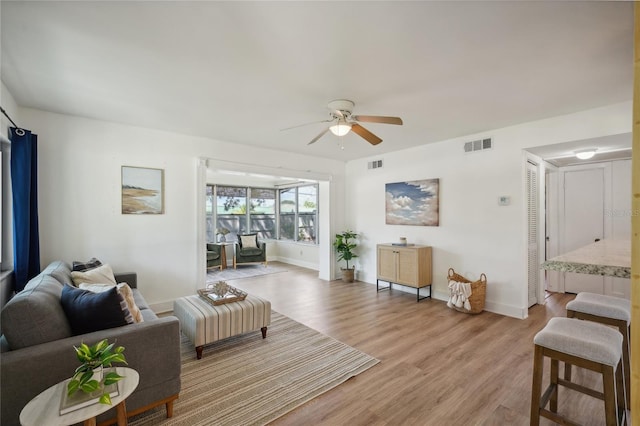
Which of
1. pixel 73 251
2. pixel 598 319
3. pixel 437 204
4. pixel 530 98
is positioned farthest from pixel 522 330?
pixel 73 251

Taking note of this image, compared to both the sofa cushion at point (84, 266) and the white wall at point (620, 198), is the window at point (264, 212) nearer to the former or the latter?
the sofa cushion at point (84, 266)

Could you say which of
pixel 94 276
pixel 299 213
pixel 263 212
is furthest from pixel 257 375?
pixel 263 212

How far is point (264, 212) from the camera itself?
29.4ft

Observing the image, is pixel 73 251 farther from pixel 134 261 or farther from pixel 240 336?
pixel 240 336

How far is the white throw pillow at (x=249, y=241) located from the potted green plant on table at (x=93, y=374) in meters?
6.14

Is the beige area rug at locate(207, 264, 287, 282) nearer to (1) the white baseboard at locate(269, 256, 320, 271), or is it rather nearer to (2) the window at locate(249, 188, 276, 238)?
(1) the white baseboard at locate(269, 256, 320, 271)

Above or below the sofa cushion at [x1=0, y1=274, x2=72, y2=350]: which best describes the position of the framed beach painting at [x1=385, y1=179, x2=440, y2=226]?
above

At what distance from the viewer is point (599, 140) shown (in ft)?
11.1

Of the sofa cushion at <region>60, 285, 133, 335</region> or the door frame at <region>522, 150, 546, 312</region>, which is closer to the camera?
the sofa cushion at <region>60, 285, 133, 335</region>

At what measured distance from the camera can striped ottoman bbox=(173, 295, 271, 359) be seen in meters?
2.82

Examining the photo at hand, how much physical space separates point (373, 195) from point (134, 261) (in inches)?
165

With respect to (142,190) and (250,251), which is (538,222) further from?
(250,251)

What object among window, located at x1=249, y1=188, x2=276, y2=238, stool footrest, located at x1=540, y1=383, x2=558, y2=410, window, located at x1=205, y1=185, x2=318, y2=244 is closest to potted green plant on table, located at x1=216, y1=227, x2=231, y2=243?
window, located at x1=205, y1=185, x2=318, y2=244

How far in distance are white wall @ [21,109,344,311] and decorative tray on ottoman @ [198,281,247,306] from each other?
119 cm
